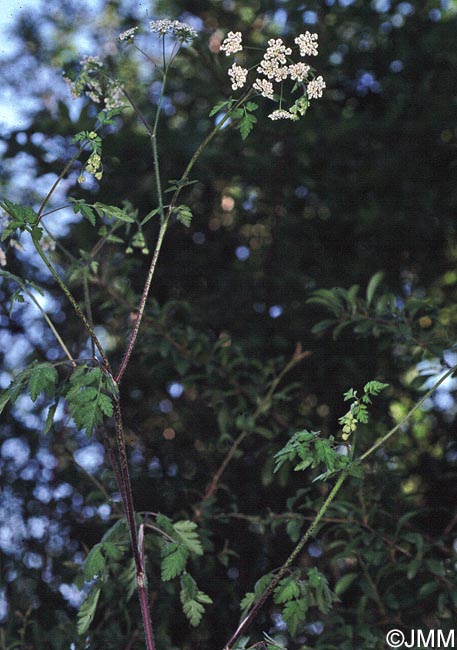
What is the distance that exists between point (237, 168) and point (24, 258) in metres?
0.66

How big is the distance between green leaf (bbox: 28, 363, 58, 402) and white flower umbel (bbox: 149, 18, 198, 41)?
566mm

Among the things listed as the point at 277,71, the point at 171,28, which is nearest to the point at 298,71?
the point at 277,71

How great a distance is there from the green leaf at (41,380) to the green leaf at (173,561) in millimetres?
303

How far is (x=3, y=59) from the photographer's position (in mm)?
2566

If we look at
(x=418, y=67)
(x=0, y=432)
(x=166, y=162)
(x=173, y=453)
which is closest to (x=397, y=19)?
(x=418, y=67)

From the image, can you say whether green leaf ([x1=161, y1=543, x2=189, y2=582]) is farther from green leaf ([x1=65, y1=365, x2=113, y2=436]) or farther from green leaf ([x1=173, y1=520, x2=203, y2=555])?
green leaf ([x1=65, y1=365, x2=113, y2=436])

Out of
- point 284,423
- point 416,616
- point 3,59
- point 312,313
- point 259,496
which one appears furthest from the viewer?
point 3,59

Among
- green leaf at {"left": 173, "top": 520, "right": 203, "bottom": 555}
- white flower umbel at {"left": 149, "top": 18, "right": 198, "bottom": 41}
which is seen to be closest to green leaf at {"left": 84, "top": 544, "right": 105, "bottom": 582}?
green leaf at {"left": 173, "top": 520, "right": 203, "bottom": 555}

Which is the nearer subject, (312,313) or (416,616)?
(416,616)

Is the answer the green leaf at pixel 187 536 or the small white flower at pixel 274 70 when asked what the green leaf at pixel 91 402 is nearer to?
the green leaf at pixel 187 536

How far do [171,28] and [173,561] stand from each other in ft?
2.67

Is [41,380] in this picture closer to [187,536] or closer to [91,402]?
[91,402]

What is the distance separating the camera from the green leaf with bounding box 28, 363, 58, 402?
3.44 feet

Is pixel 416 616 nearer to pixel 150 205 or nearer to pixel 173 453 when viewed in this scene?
pixel 173 453
